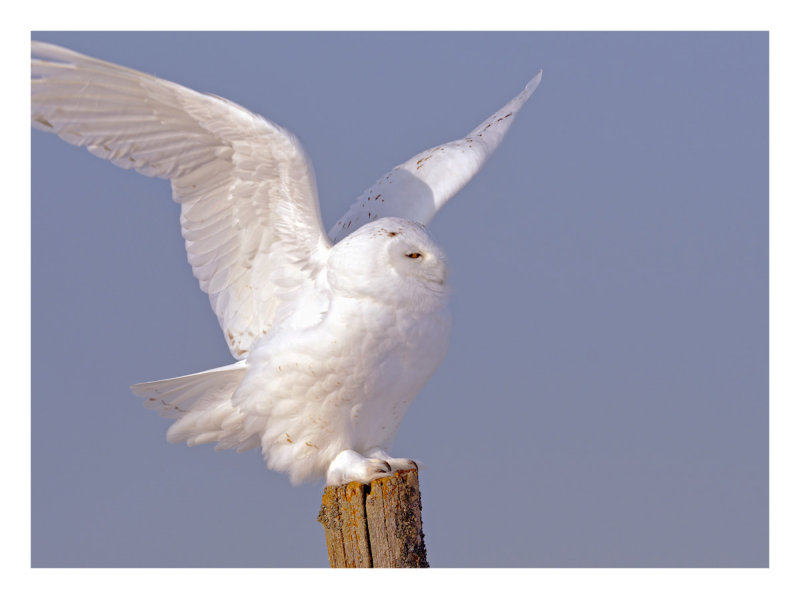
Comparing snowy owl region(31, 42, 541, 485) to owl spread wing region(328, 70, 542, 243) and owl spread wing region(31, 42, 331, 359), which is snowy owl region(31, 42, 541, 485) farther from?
owl spread wing region(328, 70, 542, 243)

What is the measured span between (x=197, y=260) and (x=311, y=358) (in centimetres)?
84

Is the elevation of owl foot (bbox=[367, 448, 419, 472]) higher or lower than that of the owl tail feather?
lower

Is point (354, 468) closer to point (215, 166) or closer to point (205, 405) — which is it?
point (205, 405)

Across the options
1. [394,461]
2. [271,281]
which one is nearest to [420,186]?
[271,281]

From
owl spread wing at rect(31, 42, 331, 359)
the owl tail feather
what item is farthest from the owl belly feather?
owl spread wing at rect(31, 42, 331, 359)

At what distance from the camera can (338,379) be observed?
4445 millimetres

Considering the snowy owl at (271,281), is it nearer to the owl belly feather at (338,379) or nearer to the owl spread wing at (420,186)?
the owl belly feather at (338,379)

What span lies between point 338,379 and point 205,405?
31.4 inches

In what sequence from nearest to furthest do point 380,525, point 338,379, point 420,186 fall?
point 380,525 → point 338,379 → point 420,186

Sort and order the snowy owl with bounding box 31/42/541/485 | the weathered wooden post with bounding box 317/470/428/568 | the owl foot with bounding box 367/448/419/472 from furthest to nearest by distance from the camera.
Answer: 1. the owl foot with bounding box 367/448/419/472
2. the snowy owl with bounding box 31/42/541/485
3. the weathered wooden post with bounding box 317/470/428/568

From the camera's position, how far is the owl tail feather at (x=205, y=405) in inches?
191

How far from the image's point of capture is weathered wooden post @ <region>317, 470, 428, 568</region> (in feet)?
14.1

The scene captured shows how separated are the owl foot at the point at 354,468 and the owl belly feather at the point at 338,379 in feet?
0.13

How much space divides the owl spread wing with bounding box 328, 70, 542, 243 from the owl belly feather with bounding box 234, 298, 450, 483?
88 cm
